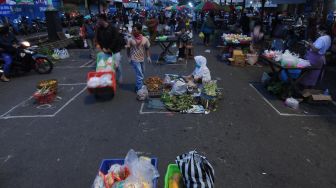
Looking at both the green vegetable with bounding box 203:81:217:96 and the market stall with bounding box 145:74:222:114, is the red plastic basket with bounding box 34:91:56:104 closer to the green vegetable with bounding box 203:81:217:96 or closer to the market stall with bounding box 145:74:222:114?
the market stall with bounding box 145:74:222:114

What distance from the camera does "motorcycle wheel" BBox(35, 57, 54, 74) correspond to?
10.7 metres

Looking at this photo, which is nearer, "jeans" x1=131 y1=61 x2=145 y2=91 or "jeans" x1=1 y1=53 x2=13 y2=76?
"jeans" x1=131 y1=61 x2=145 y2=91

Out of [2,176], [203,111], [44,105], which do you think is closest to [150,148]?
[203,111]

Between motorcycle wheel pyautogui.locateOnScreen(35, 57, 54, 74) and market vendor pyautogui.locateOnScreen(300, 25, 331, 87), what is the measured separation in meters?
9.65

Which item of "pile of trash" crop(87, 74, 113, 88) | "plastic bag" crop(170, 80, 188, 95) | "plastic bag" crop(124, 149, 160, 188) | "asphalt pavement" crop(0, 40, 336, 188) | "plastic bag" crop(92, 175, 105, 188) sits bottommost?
"asphalt pavement" crop(0, 40, 336, 188)

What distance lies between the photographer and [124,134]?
5.68m

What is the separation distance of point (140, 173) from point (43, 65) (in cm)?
946

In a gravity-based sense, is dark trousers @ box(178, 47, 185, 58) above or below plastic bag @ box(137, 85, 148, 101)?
above

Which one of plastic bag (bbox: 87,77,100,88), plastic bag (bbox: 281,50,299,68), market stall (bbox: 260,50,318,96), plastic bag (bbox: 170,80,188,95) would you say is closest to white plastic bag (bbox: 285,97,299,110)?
market stall (bbox: 260,50,318,96)

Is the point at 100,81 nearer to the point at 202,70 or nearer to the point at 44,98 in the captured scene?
the point at 44,98

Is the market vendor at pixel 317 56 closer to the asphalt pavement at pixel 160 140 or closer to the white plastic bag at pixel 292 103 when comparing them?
the white plastic bag at pixel 292 103

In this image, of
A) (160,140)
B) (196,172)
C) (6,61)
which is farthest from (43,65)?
(196,172)

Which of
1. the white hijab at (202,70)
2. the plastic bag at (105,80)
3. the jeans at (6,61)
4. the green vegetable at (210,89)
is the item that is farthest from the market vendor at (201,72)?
the jeans at (6,61)

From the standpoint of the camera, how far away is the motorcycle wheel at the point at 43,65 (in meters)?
10.7
